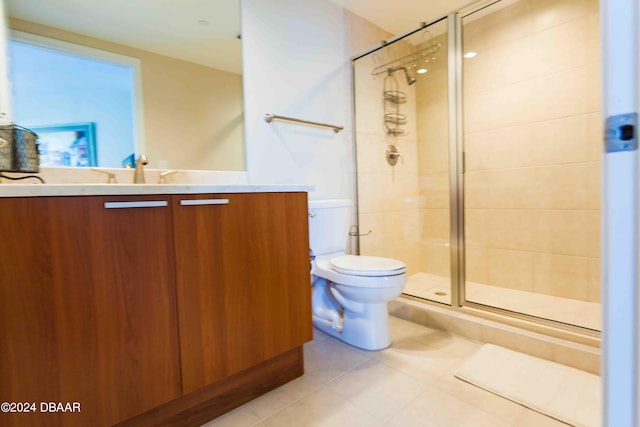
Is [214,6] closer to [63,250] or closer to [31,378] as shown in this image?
[63,250]

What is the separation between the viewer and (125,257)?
90cm

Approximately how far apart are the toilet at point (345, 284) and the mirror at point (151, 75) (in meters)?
0.62

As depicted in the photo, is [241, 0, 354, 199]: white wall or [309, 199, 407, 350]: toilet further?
[241, 0, 354, 199]: white wall

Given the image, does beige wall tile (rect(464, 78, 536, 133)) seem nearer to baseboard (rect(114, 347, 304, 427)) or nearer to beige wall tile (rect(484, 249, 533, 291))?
beige wall tile (rect(484, 249, 533, 291))

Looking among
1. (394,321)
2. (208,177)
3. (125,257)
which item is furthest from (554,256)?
(125,257)

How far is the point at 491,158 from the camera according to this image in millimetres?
2322

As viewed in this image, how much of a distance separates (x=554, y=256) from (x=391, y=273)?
55.3 inches

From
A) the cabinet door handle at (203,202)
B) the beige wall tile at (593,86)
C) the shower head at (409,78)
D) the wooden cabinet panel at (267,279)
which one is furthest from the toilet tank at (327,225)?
the beige wall tile at (593,86)

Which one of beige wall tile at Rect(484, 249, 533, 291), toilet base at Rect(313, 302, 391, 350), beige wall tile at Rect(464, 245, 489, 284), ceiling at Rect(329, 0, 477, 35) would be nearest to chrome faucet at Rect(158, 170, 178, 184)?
toilet base at Rect(313, 302, 391, 350)

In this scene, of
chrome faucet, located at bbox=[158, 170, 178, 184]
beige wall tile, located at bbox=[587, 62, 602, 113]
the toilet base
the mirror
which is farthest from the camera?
beige wall tile, located at bbox=[587, 62, 602, 113]

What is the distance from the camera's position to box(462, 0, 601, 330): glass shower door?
1930mm

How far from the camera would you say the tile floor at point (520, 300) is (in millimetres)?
1688

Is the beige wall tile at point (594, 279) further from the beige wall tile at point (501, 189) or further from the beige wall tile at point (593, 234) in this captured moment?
the beige wall tile at point (501, 189)

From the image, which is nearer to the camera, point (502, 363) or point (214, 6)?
point (502, 363)
